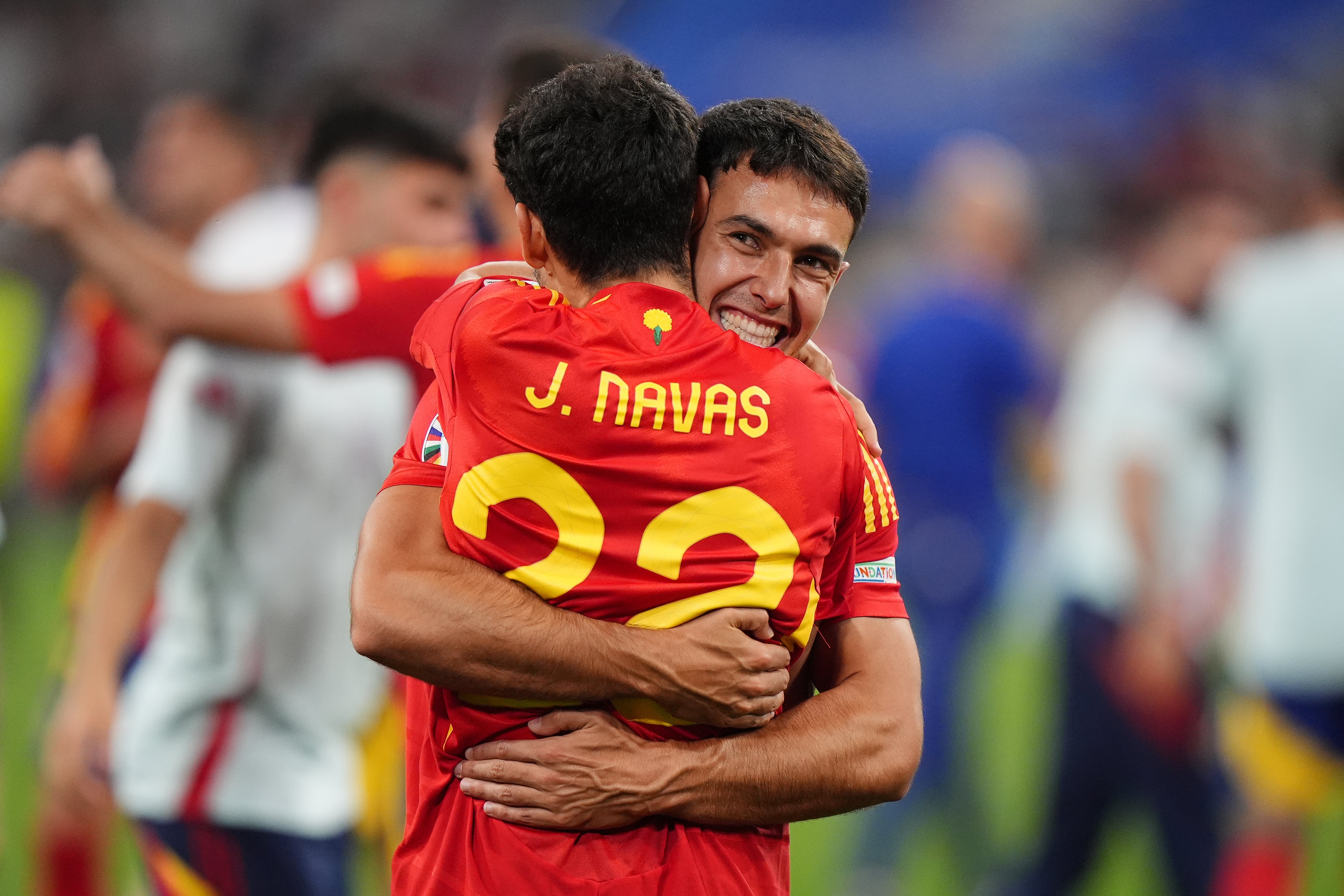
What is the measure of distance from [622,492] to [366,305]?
1490 mm

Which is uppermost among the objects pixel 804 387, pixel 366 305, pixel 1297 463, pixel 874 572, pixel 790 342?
pixel 1297 463

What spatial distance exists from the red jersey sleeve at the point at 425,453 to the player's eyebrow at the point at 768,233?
52 cm

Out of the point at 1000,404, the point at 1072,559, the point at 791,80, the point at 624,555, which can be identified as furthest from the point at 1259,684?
the point at 791,80

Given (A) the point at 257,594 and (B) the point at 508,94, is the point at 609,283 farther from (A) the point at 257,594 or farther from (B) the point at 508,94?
(A) the point at 257,594

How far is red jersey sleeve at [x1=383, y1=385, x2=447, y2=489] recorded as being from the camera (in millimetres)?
1997

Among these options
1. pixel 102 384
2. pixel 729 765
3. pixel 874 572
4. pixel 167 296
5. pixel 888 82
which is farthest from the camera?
pixel 888 82

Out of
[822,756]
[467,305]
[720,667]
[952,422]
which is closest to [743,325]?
[467,305]

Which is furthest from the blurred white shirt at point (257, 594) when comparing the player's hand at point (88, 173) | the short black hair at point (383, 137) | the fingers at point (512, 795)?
the fingers at point (512, 795)

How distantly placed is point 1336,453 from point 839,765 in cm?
335

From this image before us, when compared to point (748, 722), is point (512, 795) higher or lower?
lower

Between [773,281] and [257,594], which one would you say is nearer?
[773,281]

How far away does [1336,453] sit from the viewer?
185 inches

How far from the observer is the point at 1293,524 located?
15.6 feet

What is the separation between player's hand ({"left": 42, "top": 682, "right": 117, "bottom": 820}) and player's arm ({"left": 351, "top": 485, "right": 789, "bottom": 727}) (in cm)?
170
